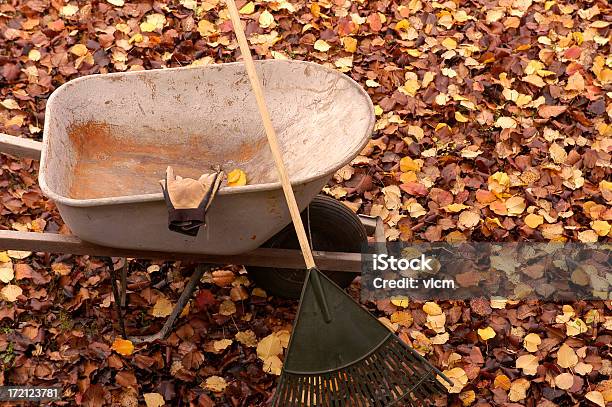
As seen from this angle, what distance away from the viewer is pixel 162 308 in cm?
306

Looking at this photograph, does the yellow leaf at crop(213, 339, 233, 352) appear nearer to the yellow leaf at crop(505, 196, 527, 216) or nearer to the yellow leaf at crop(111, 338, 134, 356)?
the yellow leaf at crop(111, 338, 134, 356)

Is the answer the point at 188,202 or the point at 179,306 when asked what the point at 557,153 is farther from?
the point at 188,202

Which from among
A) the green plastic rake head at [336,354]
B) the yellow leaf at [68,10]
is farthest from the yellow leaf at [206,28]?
the green plastic rake head at [336,354]

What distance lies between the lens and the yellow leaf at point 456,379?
111 inches

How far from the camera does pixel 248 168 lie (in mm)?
2900

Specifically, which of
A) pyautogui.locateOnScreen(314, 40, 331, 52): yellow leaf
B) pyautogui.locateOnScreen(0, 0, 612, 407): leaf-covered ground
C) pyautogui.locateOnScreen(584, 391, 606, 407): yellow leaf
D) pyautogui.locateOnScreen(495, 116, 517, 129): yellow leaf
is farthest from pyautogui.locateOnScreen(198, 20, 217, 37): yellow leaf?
pyautogui.locateOnScreen(584, 391, 606, 407): yellow leaf

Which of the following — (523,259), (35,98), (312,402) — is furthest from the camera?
(35,98)

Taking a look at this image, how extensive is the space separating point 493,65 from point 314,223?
1752 mm

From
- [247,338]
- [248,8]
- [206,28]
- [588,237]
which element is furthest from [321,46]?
[247,338]

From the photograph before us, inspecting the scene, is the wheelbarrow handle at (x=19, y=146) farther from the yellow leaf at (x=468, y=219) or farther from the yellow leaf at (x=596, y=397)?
the yellow leaf at (x=596, y=397)

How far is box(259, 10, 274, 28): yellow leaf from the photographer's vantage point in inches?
170

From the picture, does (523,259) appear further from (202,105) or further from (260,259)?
(202,105)

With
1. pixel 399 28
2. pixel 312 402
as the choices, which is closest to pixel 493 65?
pixel 399 28

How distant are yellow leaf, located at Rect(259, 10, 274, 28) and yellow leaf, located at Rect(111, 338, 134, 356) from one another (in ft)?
7.10
